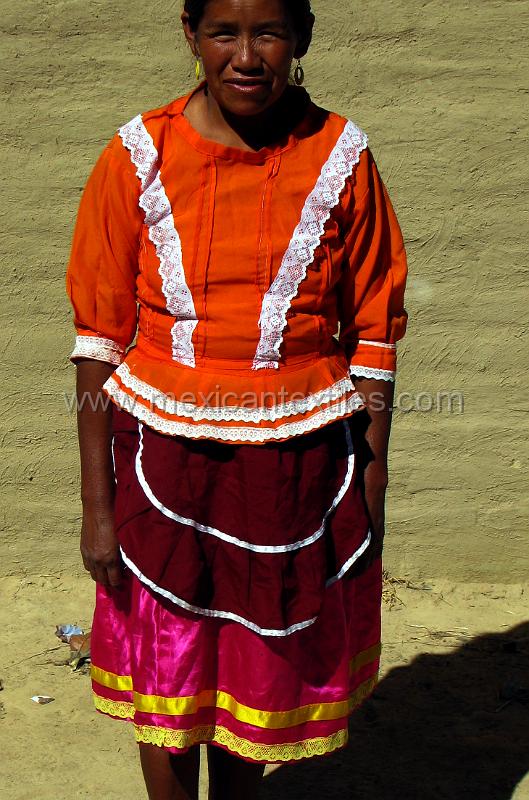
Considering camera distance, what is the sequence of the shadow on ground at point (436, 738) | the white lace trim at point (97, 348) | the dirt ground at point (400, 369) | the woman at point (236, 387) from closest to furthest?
the woman at point (236, 387), the white lace trim at point (97, 348), the shadow on ground at point (436, 738), the dirt ground at point (400, 369)

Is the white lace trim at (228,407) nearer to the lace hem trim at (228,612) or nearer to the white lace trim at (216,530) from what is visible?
the white lace trim at (216,530)

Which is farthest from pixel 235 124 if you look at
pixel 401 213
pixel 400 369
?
pixel 400 369

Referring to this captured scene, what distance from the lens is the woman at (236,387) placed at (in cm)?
219

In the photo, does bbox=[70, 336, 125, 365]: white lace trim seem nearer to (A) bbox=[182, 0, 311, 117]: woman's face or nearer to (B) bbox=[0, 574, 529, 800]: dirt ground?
(A) bbox=[182, 0, 311, 117]: woman's face

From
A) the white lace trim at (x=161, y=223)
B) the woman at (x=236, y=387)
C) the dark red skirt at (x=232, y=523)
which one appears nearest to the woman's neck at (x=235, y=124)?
the woman at (x=236, y=387)

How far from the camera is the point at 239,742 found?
2.40 meters

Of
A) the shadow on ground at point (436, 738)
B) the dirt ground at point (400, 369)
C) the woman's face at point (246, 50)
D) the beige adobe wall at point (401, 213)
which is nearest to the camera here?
the woman's face at point (246, 50)

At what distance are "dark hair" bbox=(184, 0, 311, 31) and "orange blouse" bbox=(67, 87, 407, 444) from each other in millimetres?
181

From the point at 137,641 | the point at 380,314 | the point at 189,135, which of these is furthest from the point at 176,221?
the point at 137,641

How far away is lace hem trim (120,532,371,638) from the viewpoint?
2271 millimetres

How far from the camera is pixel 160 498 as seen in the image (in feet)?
7.40

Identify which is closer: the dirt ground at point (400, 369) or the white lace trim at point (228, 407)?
the white lace trim at point (228, 407)

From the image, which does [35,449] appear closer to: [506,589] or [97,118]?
[97,118]

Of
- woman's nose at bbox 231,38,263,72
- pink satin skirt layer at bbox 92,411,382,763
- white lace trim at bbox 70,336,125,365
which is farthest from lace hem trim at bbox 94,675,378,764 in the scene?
woman's nose at bbox 231,38,263,72
